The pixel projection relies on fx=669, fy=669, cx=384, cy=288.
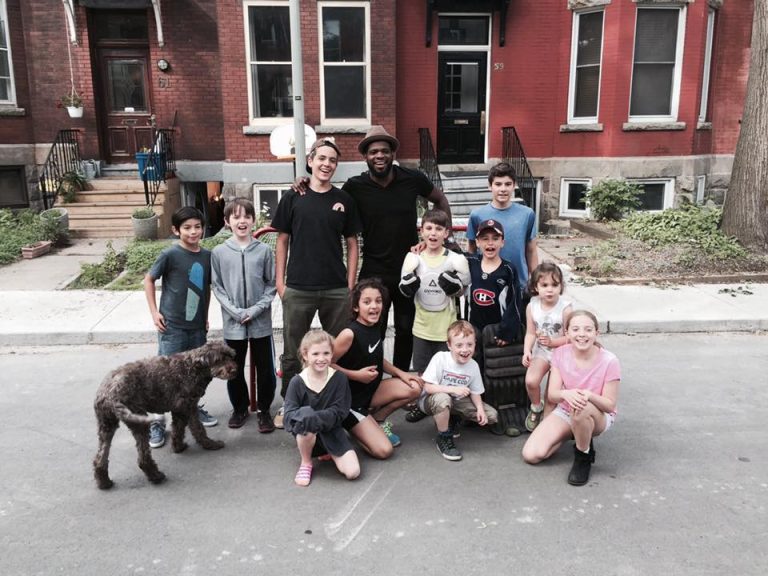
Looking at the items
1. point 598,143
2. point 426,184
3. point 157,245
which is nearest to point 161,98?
point 157,245

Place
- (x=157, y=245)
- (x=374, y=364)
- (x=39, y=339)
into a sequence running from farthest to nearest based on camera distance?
(x=157, y=245), (x=39, y=339), (x=374, y=364)

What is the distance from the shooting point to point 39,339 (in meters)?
7.06

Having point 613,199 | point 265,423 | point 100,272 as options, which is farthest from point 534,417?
point 613,199

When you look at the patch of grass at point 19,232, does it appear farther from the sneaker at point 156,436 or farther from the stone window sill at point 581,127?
the stone window sill at point 581,127

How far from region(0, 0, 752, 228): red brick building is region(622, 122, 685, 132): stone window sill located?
0.04 metres

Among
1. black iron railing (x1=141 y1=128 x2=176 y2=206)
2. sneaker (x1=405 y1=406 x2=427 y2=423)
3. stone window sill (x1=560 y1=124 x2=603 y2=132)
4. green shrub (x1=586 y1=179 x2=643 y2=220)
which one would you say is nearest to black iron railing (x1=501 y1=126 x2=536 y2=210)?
stone window sill (x1=560 y1=124 x2=603 y2=132)

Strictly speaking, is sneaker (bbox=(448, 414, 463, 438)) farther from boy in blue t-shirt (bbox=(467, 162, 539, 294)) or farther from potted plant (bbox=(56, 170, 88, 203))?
potted plant (bbox=(56, 170, 88, 203))

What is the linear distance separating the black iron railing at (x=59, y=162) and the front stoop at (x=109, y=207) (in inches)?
20.3

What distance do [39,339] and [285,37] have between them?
7.99 meters

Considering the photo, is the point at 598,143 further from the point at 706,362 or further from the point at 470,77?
the point at 706,362

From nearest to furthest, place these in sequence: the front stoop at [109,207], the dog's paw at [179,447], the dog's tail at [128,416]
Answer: the dog's tail at [128,416]
the dog's paw at [179,447]
the front stoop at [109,207]

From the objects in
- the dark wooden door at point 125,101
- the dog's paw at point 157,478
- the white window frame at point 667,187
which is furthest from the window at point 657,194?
the dog's paw at point 157,478

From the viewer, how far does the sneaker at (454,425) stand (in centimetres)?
465

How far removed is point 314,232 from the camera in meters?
4.73
